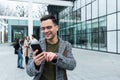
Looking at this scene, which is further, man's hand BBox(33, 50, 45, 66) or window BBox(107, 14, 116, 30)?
window BBox(107, 14, 116, 30)

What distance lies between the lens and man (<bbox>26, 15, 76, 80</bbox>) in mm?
2189

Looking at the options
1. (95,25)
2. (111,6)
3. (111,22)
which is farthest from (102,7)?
(111,22)

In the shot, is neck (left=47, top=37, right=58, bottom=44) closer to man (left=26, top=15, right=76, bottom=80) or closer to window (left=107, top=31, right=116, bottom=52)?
man (left=26, top=15, right=76, bottom=80)

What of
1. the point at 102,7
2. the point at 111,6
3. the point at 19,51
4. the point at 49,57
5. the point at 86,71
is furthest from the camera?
the point at 102,7

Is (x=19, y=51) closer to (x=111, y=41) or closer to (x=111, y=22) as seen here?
(x=111, y=41)

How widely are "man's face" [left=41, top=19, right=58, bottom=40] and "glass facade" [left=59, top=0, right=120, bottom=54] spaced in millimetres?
17796

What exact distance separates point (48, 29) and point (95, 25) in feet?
74.7

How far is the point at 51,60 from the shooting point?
211 cm

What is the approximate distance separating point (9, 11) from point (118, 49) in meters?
44.9

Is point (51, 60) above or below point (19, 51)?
above

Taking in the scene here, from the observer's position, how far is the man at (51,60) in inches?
86.2

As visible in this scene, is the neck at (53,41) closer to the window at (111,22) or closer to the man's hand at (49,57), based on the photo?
the man's hand at (49,57)

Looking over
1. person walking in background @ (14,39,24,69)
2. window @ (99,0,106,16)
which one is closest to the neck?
person walking in background @ (14,39,24,69)

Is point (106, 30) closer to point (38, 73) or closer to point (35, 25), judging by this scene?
point (38, 73)
